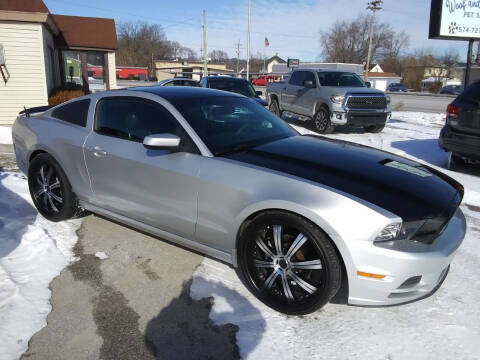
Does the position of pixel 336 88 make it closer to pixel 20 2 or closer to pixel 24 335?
pixel 24 335

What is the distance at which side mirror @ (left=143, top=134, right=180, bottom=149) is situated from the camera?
3105 millimetres

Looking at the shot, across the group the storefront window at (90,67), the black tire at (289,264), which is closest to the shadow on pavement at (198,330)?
the black tire at (289,264)

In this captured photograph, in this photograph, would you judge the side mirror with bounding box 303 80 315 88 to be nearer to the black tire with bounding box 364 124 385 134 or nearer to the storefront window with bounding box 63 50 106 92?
the black tire with bounding box 364 124 385 134

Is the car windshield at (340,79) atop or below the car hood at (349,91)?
atop

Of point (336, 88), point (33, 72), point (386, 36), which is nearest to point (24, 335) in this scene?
point (336, 88)

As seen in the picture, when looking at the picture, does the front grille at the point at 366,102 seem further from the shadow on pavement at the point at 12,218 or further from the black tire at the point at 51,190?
the shadow on pavement at the point at 12,218

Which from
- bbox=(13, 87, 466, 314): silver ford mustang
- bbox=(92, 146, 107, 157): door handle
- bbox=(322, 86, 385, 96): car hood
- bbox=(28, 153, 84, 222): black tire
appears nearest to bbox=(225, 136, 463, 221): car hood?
bbox=(13, 87, 466, 314): silver ford mustang

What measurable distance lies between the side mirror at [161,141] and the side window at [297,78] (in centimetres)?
1030

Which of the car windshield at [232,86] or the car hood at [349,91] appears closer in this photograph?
the car hood at [349,91]

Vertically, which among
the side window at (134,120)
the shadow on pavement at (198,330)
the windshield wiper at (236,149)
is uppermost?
the side window at (134,120)

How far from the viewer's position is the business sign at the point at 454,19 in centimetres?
1237

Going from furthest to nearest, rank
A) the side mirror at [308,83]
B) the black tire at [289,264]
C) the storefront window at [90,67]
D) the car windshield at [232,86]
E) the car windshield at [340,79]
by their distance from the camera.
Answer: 1. the storefront window at [90,67]
2. the car windshield at [232,86]
3. the car windshield at [340,79]
4. the side mirror at [308,83]
5. the black tire at [289,264]

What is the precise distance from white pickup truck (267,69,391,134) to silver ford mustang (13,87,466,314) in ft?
23.4

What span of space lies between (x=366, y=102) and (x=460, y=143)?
460 centimetres
